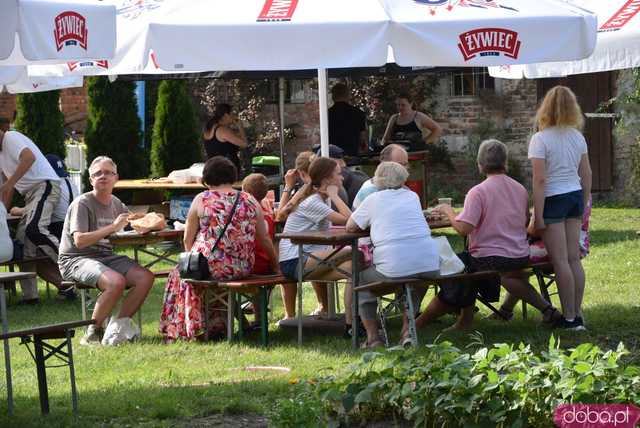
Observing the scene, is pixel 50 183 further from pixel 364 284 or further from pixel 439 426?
pixel 439 426

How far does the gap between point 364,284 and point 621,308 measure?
2.45m

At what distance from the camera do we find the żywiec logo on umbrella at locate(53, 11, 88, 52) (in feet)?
23.6

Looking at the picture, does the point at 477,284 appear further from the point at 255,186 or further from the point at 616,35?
the point at 616,35

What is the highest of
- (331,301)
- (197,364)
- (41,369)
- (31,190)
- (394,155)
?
(394,155)

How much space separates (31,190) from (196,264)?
3.38 m

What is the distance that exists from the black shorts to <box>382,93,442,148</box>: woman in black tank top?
5.19 metres

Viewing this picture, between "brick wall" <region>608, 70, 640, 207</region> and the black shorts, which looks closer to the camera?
the black shorts

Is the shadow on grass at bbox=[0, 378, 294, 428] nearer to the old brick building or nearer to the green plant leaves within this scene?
the green plant leaves

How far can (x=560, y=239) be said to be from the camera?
872cm

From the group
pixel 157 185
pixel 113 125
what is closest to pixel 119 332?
pixel 157 185

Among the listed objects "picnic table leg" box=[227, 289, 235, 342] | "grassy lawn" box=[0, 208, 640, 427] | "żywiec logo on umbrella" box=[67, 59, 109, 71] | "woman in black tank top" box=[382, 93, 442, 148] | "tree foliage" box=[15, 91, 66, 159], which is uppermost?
"żywiec logo on umbrella" box=[67, 59, 109, 71]

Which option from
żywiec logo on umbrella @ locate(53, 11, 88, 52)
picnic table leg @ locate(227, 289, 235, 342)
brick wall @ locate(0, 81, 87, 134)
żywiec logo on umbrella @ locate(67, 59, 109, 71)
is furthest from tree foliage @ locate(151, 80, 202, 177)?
żywiec logo on umbrella @ locate(53, 11, 88, 52)

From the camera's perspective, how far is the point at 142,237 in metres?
9.06

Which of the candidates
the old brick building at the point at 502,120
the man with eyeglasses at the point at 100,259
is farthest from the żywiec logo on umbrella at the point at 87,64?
the old brick building at the point at 502,120
